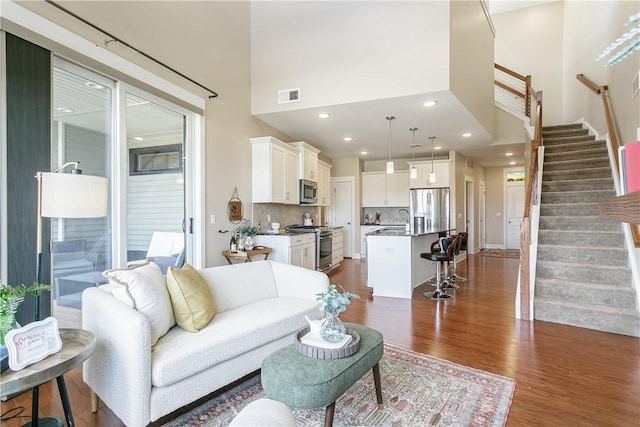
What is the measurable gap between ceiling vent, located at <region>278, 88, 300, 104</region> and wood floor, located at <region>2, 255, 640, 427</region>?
122 inches

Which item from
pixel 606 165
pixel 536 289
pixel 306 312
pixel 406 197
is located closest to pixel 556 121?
pixel 606 165

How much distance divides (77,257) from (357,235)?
6583 millimetres

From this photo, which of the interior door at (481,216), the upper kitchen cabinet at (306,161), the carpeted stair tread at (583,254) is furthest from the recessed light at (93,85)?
the interior door at (481,216)

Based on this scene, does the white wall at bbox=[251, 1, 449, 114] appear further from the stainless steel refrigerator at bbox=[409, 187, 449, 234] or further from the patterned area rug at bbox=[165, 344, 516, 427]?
the stainless steel refrigerator at bbox=[409, 187, 449, 234]

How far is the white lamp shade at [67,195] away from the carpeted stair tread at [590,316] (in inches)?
176

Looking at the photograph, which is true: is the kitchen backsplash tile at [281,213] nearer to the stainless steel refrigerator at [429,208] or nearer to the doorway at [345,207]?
the doorway at [345,207]

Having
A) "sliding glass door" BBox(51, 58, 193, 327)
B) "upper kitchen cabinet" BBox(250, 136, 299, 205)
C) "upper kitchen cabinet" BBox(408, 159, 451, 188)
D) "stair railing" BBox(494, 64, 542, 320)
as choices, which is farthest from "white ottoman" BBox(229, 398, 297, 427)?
"upper kitchen cabinet" BBox(408, 159, 451, 188)

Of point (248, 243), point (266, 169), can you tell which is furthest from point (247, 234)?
point (266, 169)

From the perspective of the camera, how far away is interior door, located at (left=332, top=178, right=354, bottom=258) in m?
8.76

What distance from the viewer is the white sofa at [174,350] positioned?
68.9 inches

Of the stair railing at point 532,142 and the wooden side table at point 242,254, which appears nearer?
the stair railing at point 532,142

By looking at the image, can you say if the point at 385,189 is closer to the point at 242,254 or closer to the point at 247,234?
the point at 247,234

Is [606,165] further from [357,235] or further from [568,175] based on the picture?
[357,235]

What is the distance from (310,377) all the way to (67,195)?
1.68m
